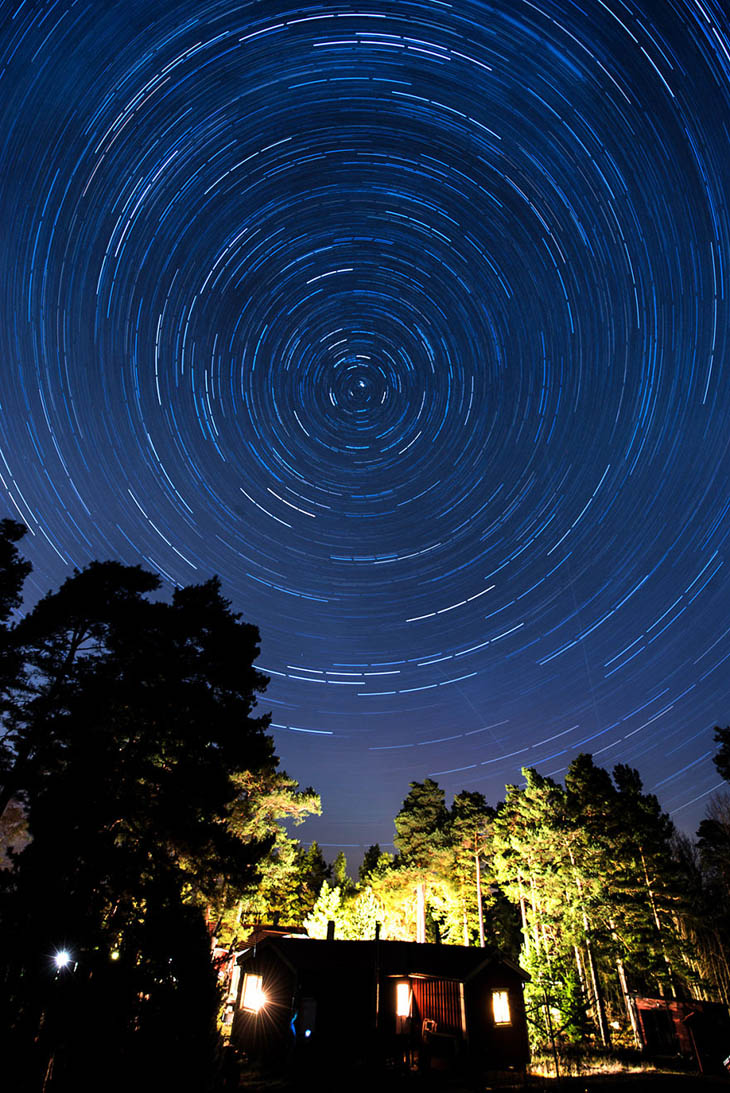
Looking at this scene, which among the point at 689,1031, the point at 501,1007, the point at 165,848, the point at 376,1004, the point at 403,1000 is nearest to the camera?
the point at 165,848

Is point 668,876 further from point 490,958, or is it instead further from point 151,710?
point 151,710

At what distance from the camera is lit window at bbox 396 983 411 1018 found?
23.8 m

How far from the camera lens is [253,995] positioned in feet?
A: 74.1

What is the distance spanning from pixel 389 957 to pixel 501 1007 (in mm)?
5608

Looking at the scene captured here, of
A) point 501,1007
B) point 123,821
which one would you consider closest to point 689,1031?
point 501,1007

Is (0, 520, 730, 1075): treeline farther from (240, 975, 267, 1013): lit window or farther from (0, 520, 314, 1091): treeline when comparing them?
(240, 975, 267, 1013): lit window

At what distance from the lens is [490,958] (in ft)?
74.3

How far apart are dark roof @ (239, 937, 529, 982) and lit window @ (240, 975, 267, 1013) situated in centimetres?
101

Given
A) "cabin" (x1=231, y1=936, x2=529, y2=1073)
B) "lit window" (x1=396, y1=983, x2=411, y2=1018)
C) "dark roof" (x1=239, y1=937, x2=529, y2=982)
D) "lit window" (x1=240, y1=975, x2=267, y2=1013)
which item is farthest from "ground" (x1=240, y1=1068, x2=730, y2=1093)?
"lit window" (x1=396, y1=983, x2=411, y2=1018)

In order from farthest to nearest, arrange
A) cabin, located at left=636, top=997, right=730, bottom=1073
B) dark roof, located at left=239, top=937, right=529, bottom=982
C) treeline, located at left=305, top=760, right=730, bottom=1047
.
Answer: treeline, located at left=305, top=760, right=730, bottom=1047 → cabin, located at left=636, top=997, right=730, bottom=1073 → dark roof, located at left=239, top=937, right=529, bottom=982

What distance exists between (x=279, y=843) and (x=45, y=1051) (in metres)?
17.0

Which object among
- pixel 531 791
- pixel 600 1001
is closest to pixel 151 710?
pixel 531 791

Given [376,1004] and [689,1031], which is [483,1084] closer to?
[376,1004]

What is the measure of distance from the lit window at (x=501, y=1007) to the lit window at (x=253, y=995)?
1056 cm
